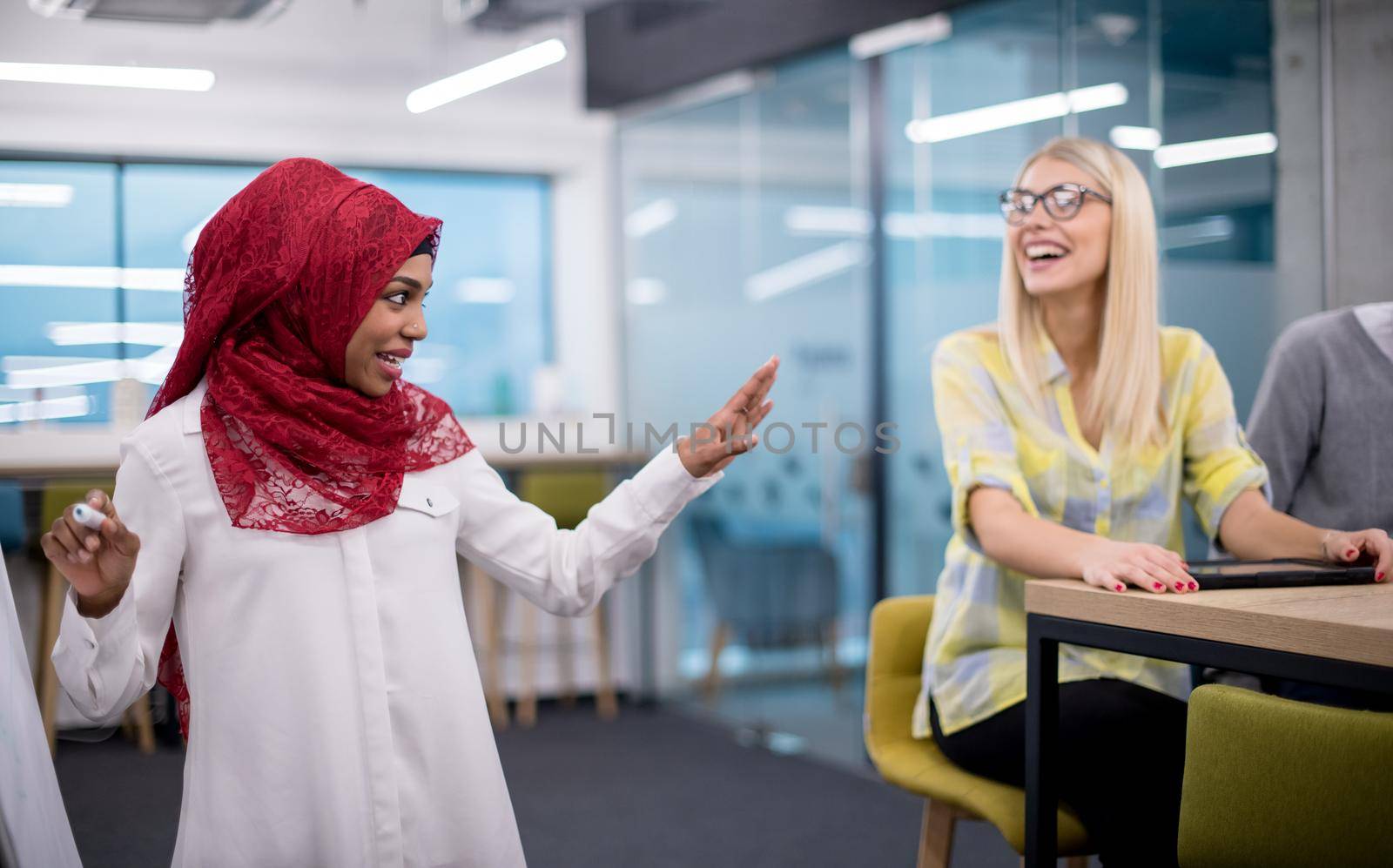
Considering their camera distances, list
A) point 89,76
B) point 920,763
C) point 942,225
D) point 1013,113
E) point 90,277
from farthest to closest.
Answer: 1. point 90,277
2. point 89,76
3. point 942,225
4. point 1013,113
5. point 920,763

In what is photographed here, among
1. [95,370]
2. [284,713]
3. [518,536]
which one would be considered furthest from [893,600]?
[95,370]

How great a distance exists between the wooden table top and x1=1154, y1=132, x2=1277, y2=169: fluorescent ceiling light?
63.5 inches

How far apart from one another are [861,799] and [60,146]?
13.2 ft

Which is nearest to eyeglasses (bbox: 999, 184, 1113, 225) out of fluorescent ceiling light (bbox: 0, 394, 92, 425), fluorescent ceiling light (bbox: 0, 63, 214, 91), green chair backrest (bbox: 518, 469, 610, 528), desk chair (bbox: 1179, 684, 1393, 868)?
desk chair (bbox: 1179, 684, 1393, 868)

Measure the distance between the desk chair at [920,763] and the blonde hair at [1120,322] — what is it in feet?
1.60

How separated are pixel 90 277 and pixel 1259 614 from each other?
5089 millimetres

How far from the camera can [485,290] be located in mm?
5957

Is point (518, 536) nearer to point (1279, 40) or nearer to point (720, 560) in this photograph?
point (1279, 40)

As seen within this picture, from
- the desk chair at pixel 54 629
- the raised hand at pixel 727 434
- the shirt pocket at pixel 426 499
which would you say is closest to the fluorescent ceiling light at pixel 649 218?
the desk chair at pixel 54 629

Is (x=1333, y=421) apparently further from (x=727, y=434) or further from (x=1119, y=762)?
(x=727, y=434)

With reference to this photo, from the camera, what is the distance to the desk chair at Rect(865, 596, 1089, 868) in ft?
6.30

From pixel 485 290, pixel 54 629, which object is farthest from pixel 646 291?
pixel 54 629

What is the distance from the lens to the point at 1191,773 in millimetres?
1468

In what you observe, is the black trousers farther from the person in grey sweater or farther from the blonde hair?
the person in grey sweater
